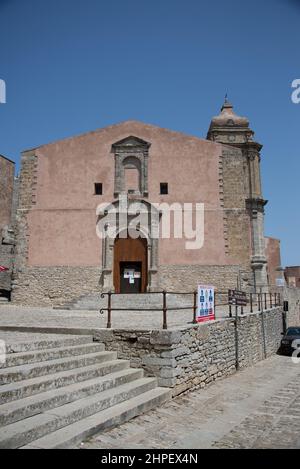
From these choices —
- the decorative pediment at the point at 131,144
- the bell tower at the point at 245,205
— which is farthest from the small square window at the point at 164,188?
the bell tower at the point at 245,205

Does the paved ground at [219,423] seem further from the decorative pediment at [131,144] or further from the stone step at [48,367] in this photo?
the decorative pediment at [131,144]

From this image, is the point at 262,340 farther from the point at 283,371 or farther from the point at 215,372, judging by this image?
the point at 215,372

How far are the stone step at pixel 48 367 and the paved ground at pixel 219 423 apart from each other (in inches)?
46.0

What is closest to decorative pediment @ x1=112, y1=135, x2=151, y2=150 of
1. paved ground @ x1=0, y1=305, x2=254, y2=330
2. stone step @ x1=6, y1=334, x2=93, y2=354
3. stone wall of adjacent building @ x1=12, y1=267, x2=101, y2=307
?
stone wall of adjacent building @ x1=12, y1=267, x2=101, y2=307

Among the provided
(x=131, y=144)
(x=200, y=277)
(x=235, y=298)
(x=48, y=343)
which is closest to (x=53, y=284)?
(x=200, y=277)

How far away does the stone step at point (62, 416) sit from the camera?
3631 millimetres

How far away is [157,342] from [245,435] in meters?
2.08

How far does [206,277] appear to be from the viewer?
1792 centimetres

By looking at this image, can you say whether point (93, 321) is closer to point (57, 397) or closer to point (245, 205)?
point (57, 397)

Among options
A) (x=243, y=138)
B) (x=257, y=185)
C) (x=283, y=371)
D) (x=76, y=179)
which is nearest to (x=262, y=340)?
(x=283, y=371)

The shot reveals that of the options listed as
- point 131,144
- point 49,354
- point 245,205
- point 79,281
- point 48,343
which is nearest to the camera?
point 49,354

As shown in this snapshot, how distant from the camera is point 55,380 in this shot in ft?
16.0

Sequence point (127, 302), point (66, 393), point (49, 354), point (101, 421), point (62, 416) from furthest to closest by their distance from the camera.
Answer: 1. point (127, 302)
2. point (49, 354)
3. point (66, 393)
4. point (101, 421)
5. point (62, 416)

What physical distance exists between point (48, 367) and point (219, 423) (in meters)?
2.41
